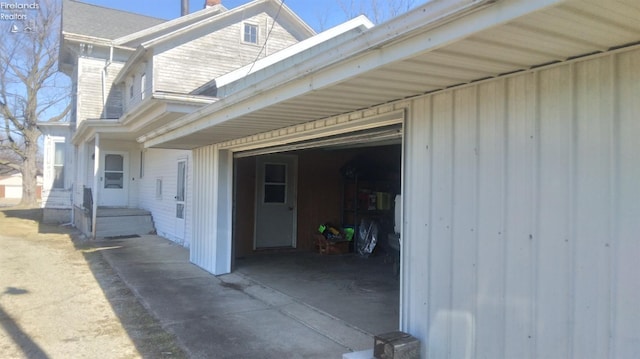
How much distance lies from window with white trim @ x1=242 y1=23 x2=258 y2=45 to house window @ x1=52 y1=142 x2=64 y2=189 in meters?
9.51

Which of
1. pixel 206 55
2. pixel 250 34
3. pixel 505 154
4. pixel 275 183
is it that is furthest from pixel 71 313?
pixel 250 34

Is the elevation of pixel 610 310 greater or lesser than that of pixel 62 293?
greater

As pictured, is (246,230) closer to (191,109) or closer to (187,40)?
(191,109)

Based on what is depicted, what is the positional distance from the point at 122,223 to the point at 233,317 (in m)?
9.36

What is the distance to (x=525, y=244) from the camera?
9.30 feet

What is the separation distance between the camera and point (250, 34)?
50.9ft

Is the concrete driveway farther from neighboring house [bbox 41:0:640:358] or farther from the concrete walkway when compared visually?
neighboring house [bbox 41:0:640:358]

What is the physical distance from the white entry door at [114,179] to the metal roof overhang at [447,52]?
42.6 ft

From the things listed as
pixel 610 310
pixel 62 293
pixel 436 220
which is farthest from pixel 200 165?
pixel 610 310

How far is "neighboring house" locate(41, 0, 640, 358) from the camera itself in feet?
7.57

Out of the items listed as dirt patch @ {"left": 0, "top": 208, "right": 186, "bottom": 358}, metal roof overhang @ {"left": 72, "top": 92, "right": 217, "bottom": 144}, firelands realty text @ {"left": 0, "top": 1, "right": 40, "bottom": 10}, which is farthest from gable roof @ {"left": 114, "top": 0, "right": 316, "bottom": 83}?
firelands realty text @ {"left": 0, "top": 1, "right": 40, "bottom": 10}

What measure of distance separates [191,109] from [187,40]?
16.1 ft

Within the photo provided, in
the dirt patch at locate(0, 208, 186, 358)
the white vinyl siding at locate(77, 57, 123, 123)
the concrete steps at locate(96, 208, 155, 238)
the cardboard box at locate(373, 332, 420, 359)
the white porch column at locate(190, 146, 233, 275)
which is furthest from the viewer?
the white vinyl siding at locate(77, 57, 123, 123)

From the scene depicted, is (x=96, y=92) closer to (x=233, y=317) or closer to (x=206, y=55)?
(x=206, y=55)
